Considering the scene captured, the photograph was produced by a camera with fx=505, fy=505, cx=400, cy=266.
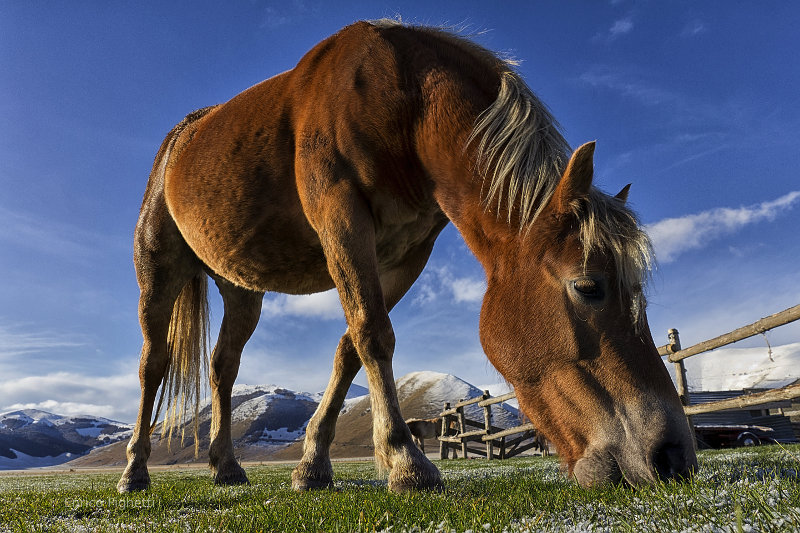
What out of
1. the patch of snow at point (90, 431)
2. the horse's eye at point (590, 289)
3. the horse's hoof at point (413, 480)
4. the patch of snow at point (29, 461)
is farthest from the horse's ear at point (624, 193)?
the patch of snow at point (90, 431)

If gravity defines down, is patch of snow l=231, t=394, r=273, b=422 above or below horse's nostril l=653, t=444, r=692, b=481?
above

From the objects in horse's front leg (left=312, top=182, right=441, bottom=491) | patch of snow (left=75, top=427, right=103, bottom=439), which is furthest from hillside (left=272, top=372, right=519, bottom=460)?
patch of snow (left=75, top=427, right=103, bottom=439)

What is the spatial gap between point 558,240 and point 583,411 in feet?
2.83

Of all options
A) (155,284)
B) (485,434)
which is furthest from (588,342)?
(485,434)

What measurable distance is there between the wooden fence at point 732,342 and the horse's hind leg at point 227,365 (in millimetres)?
6447

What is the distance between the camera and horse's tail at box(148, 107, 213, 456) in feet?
19.7

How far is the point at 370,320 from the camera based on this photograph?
309 cm

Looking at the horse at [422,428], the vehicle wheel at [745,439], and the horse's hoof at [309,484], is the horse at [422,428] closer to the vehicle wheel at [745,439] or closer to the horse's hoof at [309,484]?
the vehicle wheel at [745,439]

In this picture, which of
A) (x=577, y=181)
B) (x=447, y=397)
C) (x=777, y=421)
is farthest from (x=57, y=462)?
(x=577, y=181)

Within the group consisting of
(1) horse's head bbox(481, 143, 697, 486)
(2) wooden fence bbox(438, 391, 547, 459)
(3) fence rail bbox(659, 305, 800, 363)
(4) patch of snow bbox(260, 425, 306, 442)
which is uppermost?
(3) fence rail bbox(659, 305, 800, 363)

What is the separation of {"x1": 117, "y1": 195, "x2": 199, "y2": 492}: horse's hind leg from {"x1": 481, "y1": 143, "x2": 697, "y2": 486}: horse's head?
12.7 feet

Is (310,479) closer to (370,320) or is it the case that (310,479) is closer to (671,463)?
(370,320)

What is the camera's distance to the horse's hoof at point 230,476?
5.00 m

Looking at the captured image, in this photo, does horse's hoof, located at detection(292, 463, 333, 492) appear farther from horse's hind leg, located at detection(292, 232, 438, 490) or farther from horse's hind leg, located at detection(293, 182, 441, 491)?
horse's hind leg, located at detection(293, 182, 441, 491)
